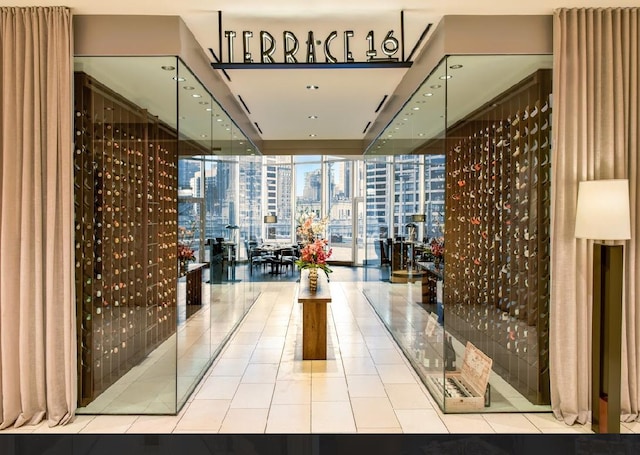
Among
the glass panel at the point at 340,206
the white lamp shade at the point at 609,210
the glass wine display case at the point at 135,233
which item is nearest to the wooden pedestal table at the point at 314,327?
the glass wine display case at the point at 135,233

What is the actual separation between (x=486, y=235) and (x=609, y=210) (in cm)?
128

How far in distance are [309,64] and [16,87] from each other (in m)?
2.25

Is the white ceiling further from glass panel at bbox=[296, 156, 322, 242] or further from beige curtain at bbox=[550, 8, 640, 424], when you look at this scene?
glass panel at bbox=[296, 156, 322, 242]

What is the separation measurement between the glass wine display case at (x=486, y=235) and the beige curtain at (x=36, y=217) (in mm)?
3013

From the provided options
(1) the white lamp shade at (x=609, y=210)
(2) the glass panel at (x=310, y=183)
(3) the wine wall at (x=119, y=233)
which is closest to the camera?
(1) the white lamp shade at (x=609, y=210)

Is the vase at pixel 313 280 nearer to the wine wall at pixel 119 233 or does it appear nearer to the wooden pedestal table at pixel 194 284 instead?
the wooden pedestal table at pixel 194 284

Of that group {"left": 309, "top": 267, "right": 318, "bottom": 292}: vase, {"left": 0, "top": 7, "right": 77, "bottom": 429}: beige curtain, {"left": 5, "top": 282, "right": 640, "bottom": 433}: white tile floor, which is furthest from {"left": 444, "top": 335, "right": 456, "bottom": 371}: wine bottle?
{"left": 0, "top": 7, "right": 77, "bottom": 429}: beige curtain

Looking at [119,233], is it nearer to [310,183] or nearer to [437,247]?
[437,247]

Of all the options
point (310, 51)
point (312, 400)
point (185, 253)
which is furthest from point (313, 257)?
point (310, 51)

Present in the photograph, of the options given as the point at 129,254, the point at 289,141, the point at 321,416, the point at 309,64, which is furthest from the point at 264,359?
the point at 289,141

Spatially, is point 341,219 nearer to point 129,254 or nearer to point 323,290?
point 323,290

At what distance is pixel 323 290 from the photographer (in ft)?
17.2

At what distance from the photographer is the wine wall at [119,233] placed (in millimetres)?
3369

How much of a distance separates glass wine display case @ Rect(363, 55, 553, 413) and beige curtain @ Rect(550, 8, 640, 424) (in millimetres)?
145
